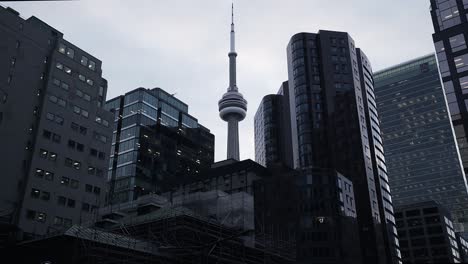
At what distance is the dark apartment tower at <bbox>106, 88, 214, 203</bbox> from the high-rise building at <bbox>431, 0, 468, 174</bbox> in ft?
256

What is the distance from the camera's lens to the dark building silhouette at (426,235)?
162587 millimetres

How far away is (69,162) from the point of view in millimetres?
89875

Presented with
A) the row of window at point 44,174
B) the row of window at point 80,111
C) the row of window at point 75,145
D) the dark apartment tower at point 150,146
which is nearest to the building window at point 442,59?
the row of window at point 80,111

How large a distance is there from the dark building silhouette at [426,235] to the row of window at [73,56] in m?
122

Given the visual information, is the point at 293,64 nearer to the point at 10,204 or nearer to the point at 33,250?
the point at 10,204

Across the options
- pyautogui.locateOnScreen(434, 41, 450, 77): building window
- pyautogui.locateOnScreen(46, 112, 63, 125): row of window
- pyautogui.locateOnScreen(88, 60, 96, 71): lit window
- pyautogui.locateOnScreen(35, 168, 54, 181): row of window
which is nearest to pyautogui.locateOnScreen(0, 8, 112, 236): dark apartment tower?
pyautogui.locateOnScreen(46, 112, 63, 125): row of window

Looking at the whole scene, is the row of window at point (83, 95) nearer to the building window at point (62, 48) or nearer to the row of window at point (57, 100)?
the row of window at point (57, 100)

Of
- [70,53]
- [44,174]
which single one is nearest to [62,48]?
[70,53]

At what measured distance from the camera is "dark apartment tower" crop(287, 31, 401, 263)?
13212 cm

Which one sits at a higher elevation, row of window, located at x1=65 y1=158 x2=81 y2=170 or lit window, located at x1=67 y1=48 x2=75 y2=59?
lit window, located at x1=67 y1=48 x2=75 y2=59

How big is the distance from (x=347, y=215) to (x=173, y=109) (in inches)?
3425

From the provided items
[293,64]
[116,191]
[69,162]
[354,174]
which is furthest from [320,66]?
[69,162]

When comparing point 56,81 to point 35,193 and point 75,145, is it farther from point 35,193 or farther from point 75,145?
point 35,193

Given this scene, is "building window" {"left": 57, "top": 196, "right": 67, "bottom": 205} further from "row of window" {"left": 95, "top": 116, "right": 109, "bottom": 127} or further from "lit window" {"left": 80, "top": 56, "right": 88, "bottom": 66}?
"lit window" {"left": 80, "top": 56, "right": 88, "bottom": 66}
